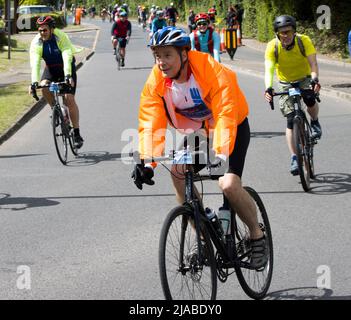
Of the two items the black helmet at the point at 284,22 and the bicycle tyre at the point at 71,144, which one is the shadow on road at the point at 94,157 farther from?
the black helmet at the point at 284,22

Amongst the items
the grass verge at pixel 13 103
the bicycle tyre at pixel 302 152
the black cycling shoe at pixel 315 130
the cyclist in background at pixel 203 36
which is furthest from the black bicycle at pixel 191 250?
the grass verge at pixel 13 103

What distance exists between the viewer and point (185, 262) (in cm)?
507

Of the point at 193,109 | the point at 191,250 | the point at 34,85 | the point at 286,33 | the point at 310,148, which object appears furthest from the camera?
the point at 34,85

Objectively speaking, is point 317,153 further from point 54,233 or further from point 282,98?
point 54,233

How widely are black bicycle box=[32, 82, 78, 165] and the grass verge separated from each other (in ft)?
8.08

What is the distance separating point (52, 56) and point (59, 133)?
104 centimetres

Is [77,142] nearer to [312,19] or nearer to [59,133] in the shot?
[59,133]

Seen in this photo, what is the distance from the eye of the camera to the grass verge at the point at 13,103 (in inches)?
620

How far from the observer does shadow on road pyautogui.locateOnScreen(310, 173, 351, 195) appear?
9344 mm

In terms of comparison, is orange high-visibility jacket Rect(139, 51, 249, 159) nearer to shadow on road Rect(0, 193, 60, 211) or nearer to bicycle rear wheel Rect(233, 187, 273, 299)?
bicycle rear wheel Rect(233, 187, 273, 299)

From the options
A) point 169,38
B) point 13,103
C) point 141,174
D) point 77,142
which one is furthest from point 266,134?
point 141,174

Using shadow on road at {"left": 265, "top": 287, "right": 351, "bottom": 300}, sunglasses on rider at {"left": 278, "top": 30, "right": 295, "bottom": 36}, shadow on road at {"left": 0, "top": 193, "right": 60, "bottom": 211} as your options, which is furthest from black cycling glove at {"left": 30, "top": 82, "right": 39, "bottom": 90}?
shadow on road at {"left": 265, "top": 287, "right": 351, "bottom": 300}

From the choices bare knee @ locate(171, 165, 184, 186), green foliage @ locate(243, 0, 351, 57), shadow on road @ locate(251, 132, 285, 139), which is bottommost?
green foliage @ locate(243, 0, 351, 57)
